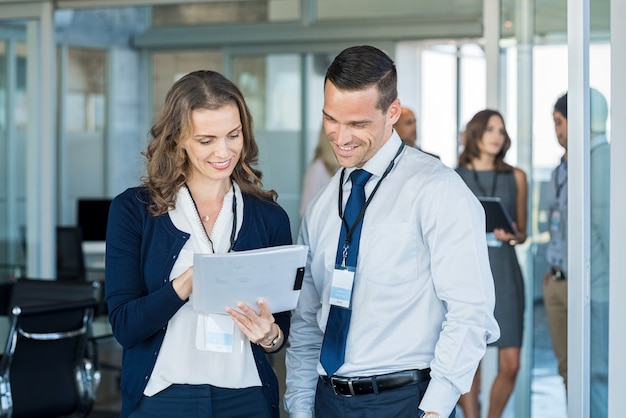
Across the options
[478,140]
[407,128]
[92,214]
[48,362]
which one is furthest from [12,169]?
[478,140]

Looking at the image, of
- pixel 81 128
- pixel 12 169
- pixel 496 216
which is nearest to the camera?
pixel 496 216

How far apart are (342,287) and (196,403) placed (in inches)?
17.5

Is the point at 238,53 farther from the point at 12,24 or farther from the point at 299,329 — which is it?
the point at 299,329

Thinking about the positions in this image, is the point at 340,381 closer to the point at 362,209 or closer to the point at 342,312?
the point at 342,312

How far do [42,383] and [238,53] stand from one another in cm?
595

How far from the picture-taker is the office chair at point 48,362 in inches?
161

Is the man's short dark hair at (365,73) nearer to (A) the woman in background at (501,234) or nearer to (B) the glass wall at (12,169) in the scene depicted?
(A) the woman in background at (501,234)

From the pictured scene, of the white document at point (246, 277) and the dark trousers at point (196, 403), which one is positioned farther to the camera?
the dark trousers at point (196, 403)

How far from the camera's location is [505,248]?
17.0ft

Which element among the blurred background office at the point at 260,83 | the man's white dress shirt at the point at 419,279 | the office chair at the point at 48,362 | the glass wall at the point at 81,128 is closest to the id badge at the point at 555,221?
the blurred background office at the point at 260,83

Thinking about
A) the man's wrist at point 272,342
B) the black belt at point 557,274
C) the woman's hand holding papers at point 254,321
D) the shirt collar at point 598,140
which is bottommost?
the black belt at point 557,274

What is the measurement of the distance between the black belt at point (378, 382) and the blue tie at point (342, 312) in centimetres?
5

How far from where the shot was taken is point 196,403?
7.45 ft

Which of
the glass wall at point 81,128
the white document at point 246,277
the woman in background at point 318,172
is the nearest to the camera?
the white document at point 246,277
